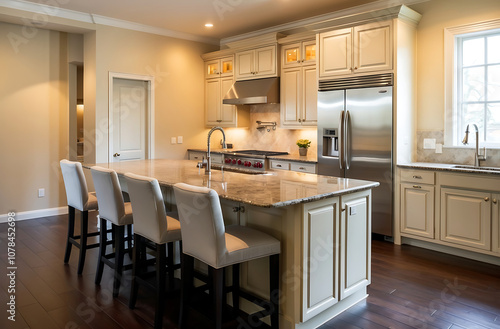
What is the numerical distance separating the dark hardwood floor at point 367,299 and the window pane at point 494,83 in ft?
5.77

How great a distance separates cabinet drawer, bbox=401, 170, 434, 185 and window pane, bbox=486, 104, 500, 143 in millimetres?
815

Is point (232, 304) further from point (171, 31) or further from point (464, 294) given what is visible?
point (171, 31)

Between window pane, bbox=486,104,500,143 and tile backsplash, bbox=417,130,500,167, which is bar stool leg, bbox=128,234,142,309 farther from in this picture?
window pane, bbox=486,104,500,143

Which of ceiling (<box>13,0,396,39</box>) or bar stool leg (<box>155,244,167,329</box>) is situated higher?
ceiling (<box>13,0,396,39</box>)

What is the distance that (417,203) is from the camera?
13.6 feet

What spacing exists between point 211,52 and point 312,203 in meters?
4.92

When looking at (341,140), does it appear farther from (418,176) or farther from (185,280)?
(185,280)

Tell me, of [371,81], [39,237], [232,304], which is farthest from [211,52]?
[232,304]

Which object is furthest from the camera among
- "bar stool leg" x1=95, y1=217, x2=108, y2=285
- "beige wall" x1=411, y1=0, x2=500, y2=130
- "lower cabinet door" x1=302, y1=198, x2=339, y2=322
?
"beige wall" x1=411, y1=0, x2=500, y2=130

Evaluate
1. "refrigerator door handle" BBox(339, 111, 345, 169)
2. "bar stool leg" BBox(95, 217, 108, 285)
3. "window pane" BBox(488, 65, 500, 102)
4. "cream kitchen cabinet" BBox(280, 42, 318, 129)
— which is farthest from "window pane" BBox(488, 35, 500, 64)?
"bar stool leg" BBox(95, 217, 108, 285)

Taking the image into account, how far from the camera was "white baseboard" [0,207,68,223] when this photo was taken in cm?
534

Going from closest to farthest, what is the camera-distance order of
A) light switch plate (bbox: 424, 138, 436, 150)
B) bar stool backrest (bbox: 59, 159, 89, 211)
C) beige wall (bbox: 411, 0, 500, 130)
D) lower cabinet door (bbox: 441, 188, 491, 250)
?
bar stool backrest (bbox: 59, 159, 89, 211)
lower cabinet door (bbox: 441, 188, 491, 250)
beige wall (bbox: 411, 0, 500, 130)
light switch plate (bbox: 424, 138, 436, 150)

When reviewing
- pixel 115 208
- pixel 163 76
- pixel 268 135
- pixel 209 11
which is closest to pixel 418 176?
pixel 268 135

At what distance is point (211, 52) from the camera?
22.0 feet
